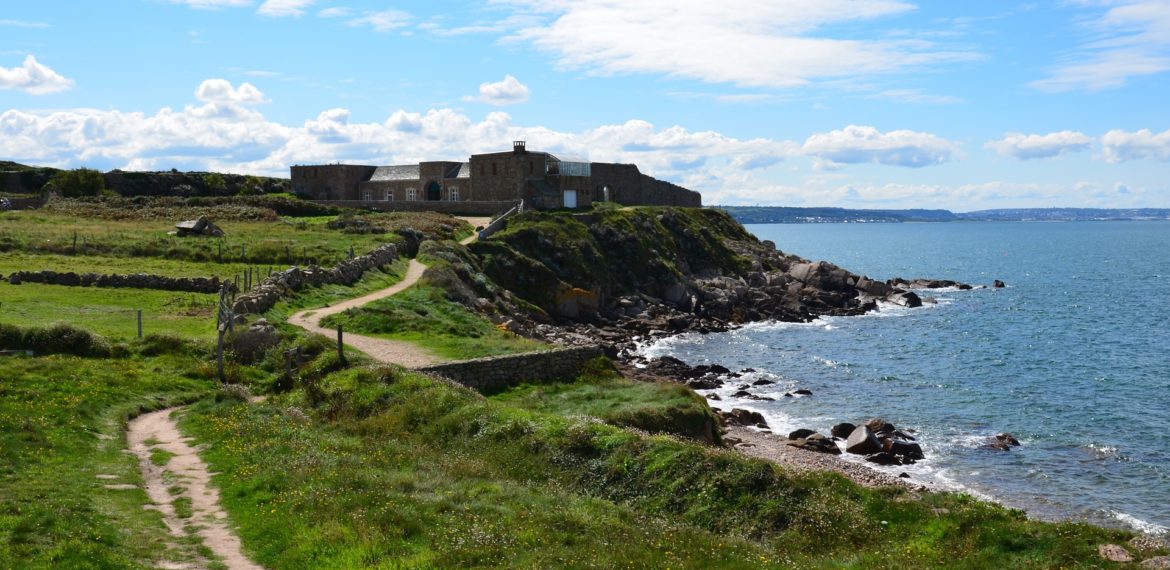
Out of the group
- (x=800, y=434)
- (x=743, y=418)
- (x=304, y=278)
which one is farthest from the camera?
(x=304, y=278)

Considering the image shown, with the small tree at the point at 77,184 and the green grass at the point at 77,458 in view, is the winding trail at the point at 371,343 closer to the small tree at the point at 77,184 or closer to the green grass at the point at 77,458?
the green grass at the point at 77,458

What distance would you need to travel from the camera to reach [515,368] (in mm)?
34156

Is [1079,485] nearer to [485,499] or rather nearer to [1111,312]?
[485,499]

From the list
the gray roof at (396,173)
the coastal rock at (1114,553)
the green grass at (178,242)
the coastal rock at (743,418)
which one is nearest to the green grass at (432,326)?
the coastal rock at (743,418)

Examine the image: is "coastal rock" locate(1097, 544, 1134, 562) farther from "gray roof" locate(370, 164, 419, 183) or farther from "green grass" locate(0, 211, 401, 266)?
"gray roof" locate(370, 164, 419, 183)

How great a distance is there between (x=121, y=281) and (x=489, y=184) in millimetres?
58036

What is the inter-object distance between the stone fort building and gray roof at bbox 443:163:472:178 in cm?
11

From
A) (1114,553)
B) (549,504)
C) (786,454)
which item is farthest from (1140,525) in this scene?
(549,504)

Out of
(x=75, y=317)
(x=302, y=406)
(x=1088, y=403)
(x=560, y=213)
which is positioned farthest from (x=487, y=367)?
(x=560, y=213)

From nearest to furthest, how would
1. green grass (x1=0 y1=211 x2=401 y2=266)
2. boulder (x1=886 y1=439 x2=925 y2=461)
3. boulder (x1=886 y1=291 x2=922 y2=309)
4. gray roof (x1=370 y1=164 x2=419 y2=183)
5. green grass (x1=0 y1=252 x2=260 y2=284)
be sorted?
boulder (x1=886 y1=439 x2=925 y2=461), green grass (x1=0 y1=252 x2=260 y2=284), green grass (x1=0 y1=211 x2=401 y2=266), boulder (x1=886 y1=291 x2=922 y2=309), gray roof (x1=370 y1=164 x2=419 y2=183)

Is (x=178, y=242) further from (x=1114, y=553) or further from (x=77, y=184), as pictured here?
(x=1114, y=553)

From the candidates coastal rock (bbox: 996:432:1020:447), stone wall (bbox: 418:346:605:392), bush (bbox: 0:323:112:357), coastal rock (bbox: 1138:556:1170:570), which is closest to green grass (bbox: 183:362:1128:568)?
coastal rock (bbox: 1138:556:1170:570)

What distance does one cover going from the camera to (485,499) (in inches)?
755

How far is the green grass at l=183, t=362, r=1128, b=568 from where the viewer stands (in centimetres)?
1620
